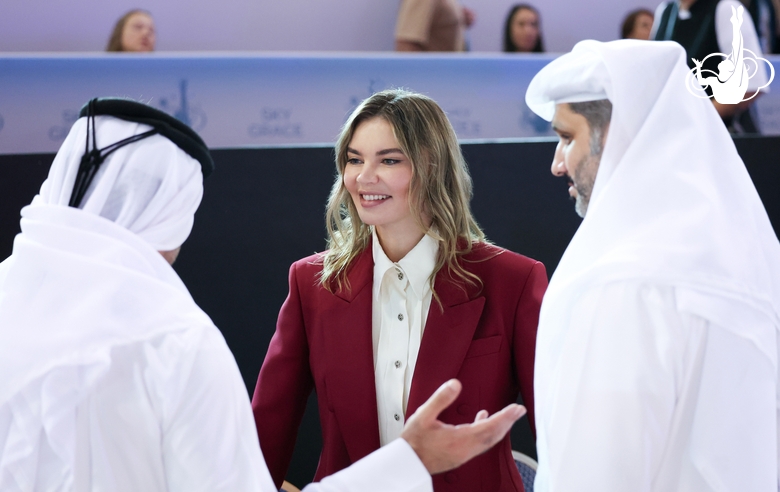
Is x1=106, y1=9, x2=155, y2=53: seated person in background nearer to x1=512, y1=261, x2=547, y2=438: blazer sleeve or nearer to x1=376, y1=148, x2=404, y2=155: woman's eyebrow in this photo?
x1=376, y1=148, x2=404, y2=155: woman's eyebrow

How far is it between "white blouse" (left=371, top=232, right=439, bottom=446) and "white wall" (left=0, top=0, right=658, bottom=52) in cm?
526

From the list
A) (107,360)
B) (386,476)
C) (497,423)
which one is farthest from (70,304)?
(497,423)

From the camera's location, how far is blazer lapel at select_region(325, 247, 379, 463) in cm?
197

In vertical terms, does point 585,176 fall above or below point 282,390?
above

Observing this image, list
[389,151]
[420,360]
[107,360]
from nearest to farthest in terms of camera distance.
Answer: [107,360] < [420,360] < [389,151]

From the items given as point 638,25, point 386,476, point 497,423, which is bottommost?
point 386,476

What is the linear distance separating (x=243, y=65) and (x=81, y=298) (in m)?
3.57

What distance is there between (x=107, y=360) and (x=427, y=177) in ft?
3.52

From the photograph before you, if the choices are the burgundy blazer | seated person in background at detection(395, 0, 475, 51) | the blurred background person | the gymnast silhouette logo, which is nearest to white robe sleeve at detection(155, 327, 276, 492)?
the burgundy blazer

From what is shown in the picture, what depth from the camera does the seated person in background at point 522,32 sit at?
649 centimetres

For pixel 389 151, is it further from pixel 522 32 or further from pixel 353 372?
pixel 522 32

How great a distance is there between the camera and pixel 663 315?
137cm

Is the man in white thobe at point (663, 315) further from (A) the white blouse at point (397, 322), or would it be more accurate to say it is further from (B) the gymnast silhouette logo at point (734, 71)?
(B) the gymnast silhouette logo at point (734, 71)

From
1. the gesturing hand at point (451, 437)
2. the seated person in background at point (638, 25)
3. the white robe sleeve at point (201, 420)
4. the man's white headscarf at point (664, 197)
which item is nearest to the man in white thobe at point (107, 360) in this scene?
the white robe sleeve at point (201, 420)
